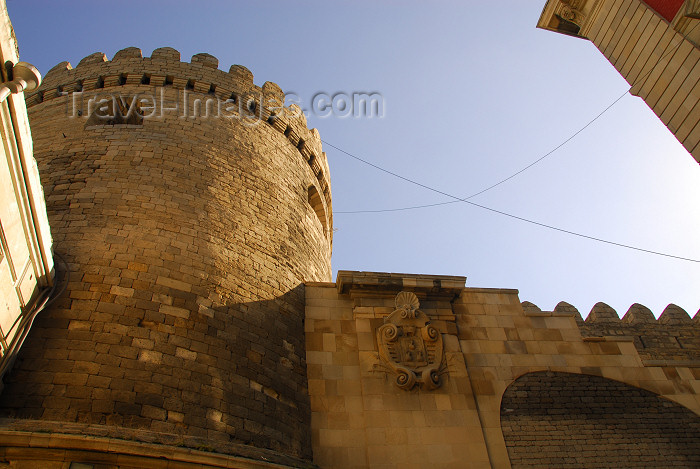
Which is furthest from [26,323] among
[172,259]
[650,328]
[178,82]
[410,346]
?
[650,328]

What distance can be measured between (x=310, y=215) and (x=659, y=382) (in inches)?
242

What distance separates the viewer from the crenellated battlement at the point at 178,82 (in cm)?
945

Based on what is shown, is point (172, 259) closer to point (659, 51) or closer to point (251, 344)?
point (251, 344)

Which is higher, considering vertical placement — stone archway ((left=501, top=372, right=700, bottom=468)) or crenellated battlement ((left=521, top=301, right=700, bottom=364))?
crenellated battlement ((left=521, top=301, right=700, bottom=364))

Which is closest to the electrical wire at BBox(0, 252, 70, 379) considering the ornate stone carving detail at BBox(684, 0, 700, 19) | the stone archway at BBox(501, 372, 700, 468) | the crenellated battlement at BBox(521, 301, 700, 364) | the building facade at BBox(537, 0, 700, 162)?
the stone archway at BBox(501, 372, 700, 468)

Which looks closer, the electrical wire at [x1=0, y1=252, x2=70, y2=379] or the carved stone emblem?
the electrical wire at [x1=0, y1=252, x2=70, y2=379]

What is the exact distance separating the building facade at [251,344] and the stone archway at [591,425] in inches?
1.0

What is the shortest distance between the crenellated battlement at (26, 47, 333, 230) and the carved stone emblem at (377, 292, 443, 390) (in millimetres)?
4585

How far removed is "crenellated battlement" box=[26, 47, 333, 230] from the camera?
9453 millimetres

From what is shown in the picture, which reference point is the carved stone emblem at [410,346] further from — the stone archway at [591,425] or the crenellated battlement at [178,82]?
the crenellated battlement at [178,82]

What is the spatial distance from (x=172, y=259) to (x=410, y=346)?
3.32m

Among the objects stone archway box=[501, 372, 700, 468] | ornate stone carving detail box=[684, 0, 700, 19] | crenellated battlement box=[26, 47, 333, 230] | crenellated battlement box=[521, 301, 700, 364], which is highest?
crenellated battlement box=[26, 47, 333, 230]

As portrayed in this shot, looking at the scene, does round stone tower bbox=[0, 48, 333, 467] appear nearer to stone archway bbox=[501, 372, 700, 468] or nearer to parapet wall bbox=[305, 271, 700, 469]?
parapet wall bbox=[305, 271, 700, 469]

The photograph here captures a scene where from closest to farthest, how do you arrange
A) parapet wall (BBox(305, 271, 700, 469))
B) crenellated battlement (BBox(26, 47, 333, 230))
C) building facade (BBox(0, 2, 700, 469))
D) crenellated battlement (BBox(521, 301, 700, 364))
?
building facade (BBox(0, 2, 700, 469)) < parapet wall (BBox(305, 271, 700, 469)) < crenellated battlement (BBox(521, 301, 700, 364)) < crenellated battlement (BBox(26, 47, 333, 230))
